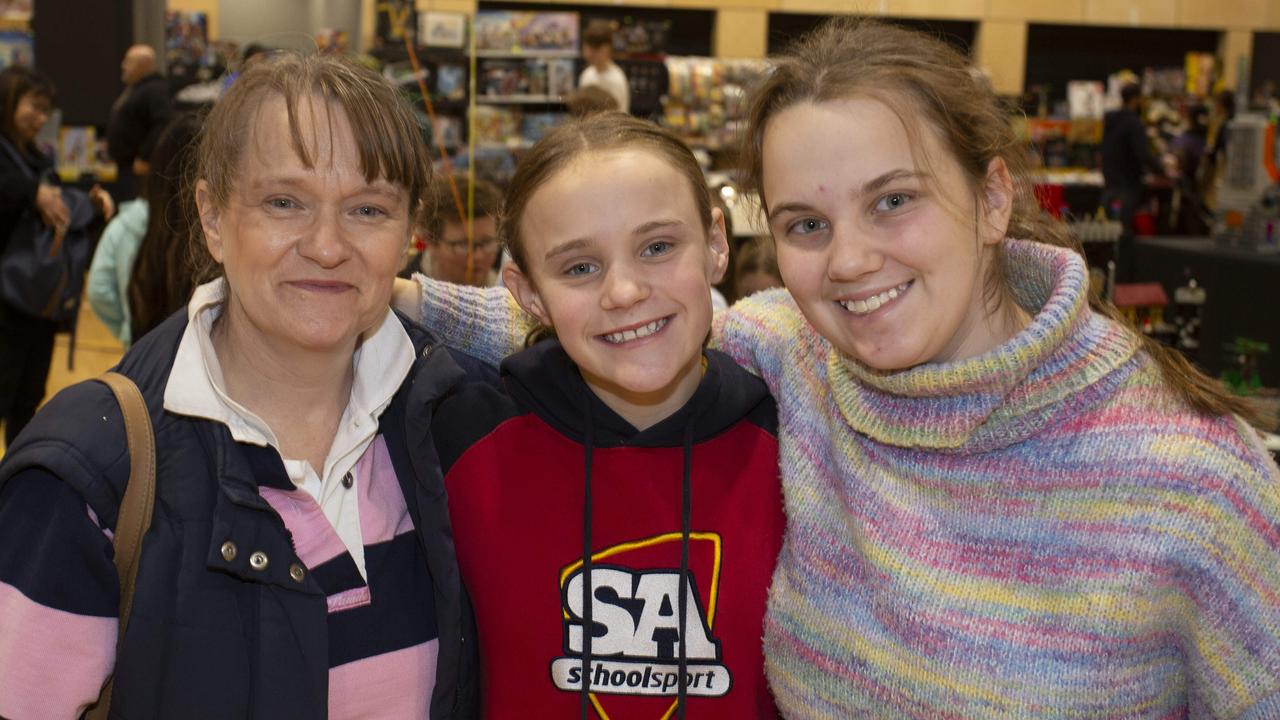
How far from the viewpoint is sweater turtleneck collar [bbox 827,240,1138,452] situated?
1.38 meters

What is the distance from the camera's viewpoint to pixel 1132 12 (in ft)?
33.6

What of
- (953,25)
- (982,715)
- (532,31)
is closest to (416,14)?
(532,31)

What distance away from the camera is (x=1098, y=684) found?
1350 millimetres

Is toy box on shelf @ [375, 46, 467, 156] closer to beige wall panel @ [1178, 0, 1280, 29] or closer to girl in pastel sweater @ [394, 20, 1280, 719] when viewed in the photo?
girl in pastel sweater @ [394, 20, 1280, 719]

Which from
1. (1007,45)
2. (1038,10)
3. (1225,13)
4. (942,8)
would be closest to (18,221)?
(942,8)

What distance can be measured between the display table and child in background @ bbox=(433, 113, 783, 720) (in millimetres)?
3688

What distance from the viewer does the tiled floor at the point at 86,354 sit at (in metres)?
6.52

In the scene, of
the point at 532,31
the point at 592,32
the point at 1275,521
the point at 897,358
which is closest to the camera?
the point at 1275,521

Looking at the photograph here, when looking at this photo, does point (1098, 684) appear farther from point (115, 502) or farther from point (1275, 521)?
point (115, 502)

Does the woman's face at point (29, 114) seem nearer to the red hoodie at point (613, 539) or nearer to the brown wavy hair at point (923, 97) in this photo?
the red hoodie at point (613, 539)

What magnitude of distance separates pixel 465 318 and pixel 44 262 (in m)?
3.22

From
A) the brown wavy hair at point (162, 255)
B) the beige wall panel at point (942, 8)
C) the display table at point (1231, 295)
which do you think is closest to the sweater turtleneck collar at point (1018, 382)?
the brown wavy hair at point (162, 255)

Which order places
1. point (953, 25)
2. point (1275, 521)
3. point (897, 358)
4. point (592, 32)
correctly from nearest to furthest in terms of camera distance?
1. point (1275, 521)
2. point (897, 358)
3. point (592, 32)
4. point (953, 25)

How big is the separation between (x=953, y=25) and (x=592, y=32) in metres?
4.20
